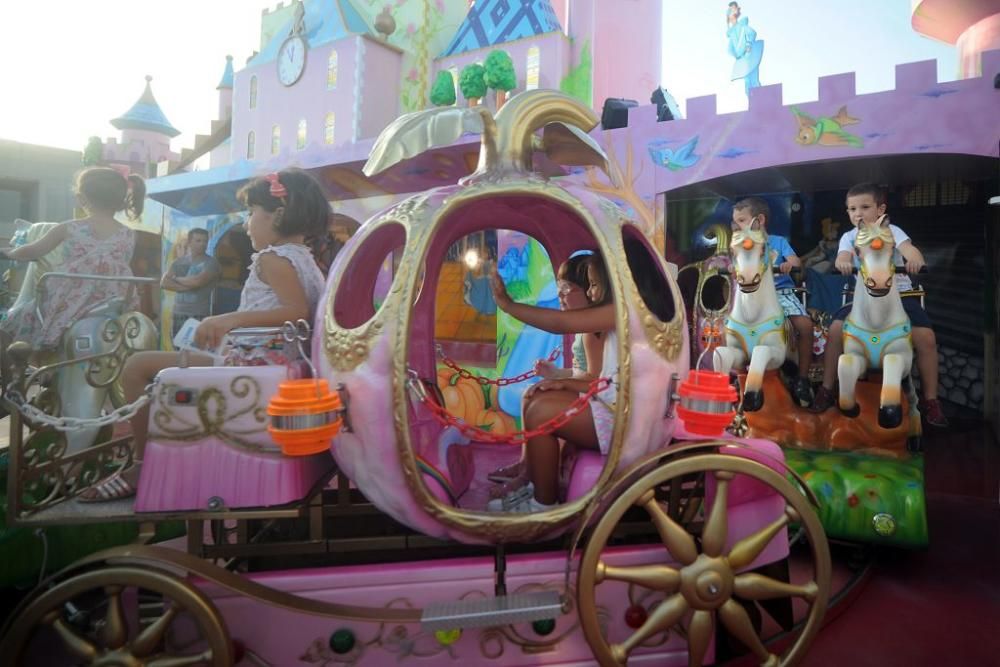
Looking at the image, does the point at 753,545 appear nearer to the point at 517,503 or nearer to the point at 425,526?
the point at 517,503

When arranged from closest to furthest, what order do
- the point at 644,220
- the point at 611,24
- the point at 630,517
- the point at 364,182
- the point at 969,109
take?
1. the point at 630,517
2. the point at 969,109
3. the point at 644,220
4. the point at 364,182
5. the point at 611,24

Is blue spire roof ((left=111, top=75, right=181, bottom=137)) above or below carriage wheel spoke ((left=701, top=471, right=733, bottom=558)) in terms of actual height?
above

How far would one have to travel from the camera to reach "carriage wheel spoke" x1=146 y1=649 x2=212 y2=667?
1.61 metres

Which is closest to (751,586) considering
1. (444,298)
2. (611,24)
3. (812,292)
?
(812,292)

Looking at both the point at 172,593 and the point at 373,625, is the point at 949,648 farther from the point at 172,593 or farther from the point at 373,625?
the point at 172,593

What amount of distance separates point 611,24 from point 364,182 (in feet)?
20.4

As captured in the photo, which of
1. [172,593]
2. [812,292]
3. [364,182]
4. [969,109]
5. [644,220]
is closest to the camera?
[172,593]

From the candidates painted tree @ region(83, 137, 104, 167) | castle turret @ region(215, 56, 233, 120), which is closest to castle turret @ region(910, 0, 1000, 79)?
painted tree @ region(83, 137, 104, 167)

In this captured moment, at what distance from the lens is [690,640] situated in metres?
1.80

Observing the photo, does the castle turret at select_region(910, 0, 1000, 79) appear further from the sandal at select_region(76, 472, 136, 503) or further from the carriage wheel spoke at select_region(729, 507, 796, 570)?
the sandal at select_region(76, 472, 136, 503)

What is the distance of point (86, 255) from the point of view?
3.11 meters

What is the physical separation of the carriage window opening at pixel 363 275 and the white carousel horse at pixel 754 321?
8.36 feet

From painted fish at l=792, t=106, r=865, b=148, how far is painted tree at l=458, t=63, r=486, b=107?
5115 mm

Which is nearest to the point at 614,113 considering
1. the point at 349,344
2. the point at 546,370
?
the point at 546,370
